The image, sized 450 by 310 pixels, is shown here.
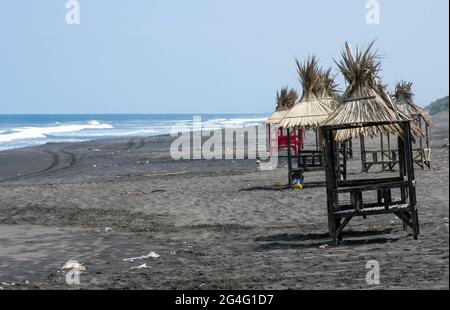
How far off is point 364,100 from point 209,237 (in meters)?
3.94

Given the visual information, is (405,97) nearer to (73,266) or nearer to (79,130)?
(73,266)

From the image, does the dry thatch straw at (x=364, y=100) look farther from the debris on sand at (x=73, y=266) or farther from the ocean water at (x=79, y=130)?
the ocean water at (x=79, y=130)

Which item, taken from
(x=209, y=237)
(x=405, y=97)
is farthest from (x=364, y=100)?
(x=405, y=97)

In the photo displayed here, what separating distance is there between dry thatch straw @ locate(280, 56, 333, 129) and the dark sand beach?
1778 millimetres

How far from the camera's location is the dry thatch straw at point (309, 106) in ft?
65.2

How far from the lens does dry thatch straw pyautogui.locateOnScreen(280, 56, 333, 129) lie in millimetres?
19875

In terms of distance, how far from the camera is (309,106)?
20375mm

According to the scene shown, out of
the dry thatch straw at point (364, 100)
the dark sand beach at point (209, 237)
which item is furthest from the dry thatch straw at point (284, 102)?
the dry thatch straw at point (364, 100)

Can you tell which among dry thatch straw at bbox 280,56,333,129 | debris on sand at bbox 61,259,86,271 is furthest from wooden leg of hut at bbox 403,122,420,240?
dry thatch straw at bbox 280,56,333,129

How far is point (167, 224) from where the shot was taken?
16094mm

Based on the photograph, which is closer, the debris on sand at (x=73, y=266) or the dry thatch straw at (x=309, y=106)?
the debris on sand at (x=73, y=266)

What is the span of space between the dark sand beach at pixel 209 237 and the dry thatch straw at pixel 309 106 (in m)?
1.78

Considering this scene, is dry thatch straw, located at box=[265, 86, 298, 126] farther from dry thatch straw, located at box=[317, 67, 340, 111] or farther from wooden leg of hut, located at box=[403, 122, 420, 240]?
wooden leg of hut, located at box=[403, 122, 420, 240]
